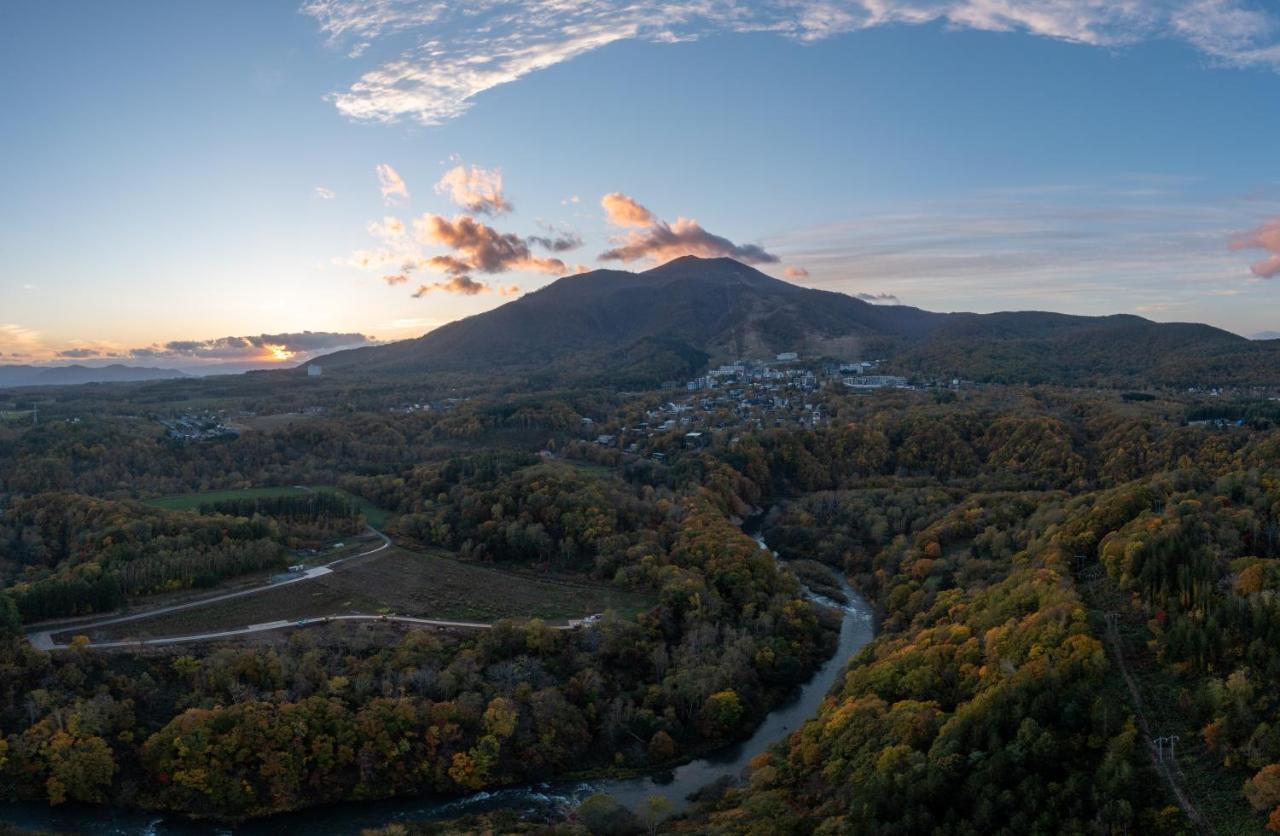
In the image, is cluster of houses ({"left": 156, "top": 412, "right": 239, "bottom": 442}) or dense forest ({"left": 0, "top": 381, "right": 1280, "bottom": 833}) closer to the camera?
dense forest ({"left": 0, "top": 381, "right": 1280, "bottom": 833})

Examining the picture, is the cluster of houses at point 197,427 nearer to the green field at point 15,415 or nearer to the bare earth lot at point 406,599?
the green field at point 15,415

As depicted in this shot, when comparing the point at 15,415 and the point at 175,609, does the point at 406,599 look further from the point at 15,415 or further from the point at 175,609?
the point at 15,415

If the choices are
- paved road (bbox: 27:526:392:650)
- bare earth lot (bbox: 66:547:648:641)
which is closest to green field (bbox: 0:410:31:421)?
paved road (bbox: 27:526:392:650)

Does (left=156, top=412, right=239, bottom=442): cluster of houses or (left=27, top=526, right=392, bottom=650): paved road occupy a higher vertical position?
(left=156, top=412, right=239, bottom=442): cluster of houses

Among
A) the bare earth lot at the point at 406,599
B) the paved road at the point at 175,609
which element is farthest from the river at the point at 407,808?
the bare earth lot at the point at 406,599

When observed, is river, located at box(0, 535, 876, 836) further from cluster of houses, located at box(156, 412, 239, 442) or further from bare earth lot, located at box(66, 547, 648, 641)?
cluster of houses, located at box(156, 412, 239, 442)

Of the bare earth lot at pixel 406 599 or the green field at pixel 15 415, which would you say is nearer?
the bare earth lot at pixel 406 599

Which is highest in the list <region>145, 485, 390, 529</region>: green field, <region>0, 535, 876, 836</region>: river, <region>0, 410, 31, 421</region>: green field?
<region>0, 410, 31, 421</region>: green field

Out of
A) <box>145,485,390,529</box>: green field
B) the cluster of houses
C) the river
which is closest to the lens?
the river
